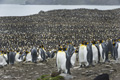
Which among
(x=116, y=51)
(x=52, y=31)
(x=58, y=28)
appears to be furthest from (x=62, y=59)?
(x=58, y=28)

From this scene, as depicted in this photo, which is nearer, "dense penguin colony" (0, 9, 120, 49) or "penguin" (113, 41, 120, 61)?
"penguin" (113, 41, 120, 61)

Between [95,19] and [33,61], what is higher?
[95,19]

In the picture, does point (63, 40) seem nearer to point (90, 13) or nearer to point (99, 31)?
point (99, 31)

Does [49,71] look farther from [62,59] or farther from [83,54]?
[62,59]

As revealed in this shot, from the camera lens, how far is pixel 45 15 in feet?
159

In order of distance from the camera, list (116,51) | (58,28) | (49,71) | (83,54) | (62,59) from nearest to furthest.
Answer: (62,59) → (83,54) → (116,51) → (49,71) → (58,28)

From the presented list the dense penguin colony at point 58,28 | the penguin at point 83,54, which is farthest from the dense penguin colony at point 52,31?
the penguin at point 83,54

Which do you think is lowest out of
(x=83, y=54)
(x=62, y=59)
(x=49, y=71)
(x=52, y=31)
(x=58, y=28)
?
(x=49, y=71)

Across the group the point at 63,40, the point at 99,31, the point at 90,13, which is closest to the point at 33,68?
the point at 63,40

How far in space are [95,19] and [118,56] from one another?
114ft

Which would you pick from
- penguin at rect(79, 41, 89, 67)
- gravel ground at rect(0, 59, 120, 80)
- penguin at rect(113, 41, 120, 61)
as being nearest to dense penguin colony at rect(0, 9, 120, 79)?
gravel ground at rect(0, 59, 120, 80)

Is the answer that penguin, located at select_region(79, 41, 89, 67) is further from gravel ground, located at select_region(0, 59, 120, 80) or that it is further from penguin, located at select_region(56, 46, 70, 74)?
penguin, located at select_region(56, 46, 70, 74)

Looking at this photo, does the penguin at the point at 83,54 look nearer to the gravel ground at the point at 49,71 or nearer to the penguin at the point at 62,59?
the gravel ground at the point at 49,71

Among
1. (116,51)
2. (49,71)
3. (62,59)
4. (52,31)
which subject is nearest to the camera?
(62,59)
